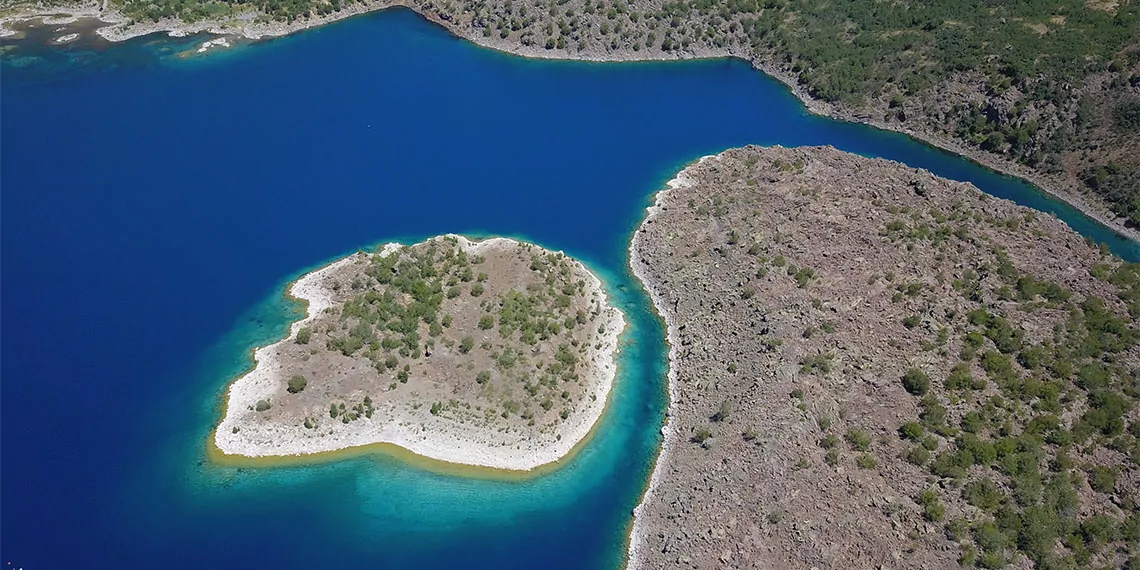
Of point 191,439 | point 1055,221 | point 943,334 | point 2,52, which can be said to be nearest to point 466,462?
point 191,439

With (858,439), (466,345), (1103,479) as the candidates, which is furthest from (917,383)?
(466,345)

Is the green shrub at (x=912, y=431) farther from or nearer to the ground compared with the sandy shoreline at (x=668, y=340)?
farther from the ground

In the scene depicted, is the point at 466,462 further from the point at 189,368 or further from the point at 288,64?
the point at 288,64

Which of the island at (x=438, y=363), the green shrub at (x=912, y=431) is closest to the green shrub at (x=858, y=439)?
the green shrub at (x=912, y=431)

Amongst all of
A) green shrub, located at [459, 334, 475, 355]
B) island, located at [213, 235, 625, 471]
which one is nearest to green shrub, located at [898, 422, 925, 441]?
island, located at [213, 235, 625, 471]

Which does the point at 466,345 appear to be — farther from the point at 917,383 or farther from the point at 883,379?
the point at 917,383

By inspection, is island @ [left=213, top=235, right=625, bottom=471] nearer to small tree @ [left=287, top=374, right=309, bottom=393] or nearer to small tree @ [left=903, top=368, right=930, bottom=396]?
small tree @ [left=287, top=374, right=309, bottom=393]

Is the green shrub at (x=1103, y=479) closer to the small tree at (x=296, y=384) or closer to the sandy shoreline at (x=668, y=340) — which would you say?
the sandy shoreline at (x=668, y=340)
